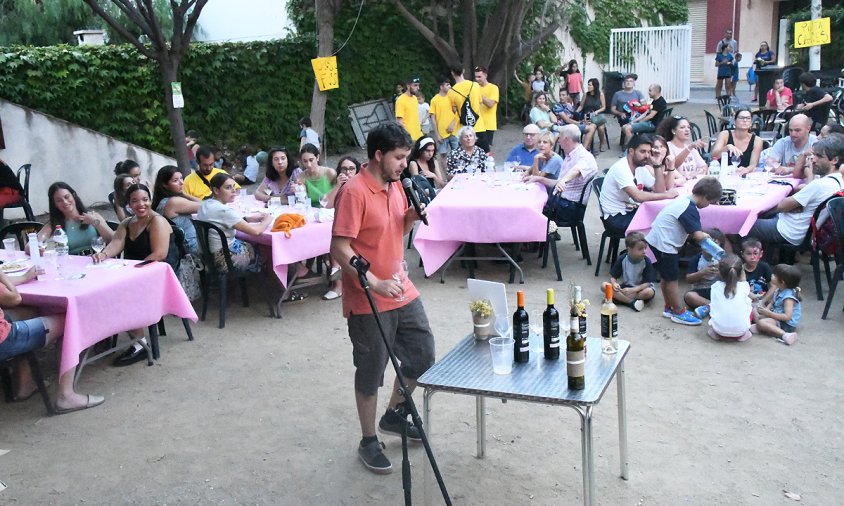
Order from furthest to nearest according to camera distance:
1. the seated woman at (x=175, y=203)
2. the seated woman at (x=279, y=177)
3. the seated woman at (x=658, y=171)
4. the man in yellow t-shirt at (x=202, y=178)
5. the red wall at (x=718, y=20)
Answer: the red wall at (x=718, y=20) < the seated woman at (x=279, y=177) < the man in yellow t-shirt at (x=202, y=178) < the seated woman at (x=658, y=171) < the seated woman at (x=175, y=203)

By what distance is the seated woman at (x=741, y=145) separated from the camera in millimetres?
8594

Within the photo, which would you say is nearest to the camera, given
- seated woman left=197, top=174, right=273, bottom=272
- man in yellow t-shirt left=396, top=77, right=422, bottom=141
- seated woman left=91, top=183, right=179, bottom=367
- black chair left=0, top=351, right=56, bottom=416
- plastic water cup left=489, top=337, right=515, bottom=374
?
plastic water cup left=489, top=337, right=515, bottom=374

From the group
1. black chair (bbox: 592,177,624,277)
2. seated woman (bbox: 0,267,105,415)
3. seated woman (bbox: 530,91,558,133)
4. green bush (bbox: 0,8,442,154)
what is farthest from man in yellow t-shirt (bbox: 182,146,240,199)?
seated woman (bbox: 530,91,558,133)

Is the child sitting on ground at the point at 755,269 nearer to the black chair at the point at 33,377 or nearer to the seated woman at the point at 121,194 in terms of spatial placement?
the black chair at the point at 33,377

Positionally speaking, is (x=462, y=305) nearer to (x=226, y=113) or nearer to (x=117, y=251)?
(x=117, y=251)

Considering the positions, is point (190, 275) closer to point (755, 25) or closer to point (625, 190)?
point (625, 190)

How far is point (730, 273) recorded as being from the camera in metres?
5.72

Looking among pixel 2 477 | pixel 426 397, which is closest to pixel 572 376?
pixel 426 397

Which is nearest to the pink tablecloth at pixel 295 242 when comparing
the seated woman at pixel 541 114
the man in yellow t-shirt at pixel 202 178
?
the man in yellow t-shirt at pixel 202 178

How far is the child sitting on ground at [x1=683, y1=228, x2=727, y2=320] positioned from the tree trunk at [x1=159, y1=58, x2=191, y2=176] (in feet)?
20.1

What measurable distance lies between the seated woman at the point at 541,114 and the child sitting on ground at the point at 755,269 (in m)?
7.87

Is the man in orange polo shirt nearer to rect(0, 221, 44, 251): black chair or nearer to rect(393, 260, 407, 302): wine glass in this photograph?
rect(393, 260, 407, 302): wine glass

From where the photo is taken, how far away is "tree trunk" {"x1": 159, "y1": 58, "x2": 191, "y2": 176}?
954 cm

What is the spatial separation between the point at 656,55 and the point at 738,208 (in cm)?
1332
